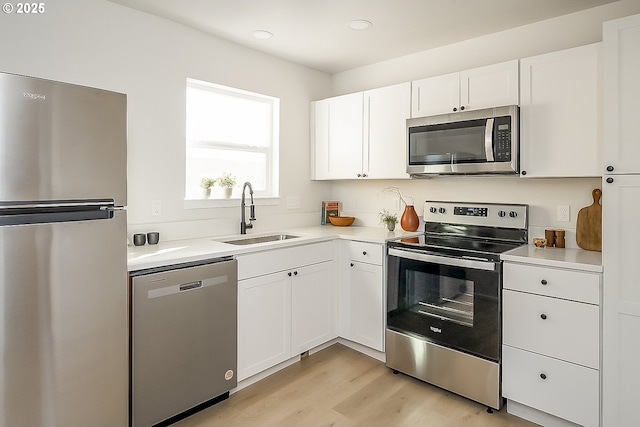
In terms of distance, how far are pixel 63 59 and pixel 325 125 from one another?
6.83ft

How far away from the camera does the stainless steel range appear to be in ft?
7.64

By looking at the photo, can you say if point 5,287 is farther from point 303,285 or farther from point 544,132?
point 544,132

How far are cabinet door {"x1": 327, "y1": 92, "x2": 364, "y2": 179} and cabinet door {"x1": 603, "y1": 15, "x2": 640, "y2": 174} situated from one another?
179 centimetres

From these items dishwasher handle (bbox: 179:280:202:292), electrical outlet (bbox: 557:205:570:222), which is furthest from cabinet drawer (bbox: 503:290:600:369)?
dishwasher handle (bbox: 179:280:202:292)

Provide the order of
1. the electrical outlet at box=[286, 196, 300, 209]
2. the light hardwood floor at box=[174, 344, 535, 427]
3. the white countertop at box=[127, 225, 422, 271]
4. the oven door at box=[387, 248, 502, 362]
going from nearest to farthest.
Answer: the white countertop at box=[127, 225, 422, 271], the light hardwood floor at box=[174, 344, 535, 427], the oven door at box=[387, 248, 502, 362], the electrical outlet at box=[286, 196, 300, 209]

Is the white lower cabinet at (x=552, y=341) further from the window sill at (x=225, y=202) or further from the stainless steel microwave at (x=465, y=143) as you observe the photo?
the window sill at (x=225, y=202)

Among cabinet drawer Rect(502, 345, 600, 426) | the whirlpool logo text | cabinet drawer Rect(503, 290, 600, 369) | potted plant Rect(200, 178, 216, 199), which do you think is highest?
the whirlpool logo text

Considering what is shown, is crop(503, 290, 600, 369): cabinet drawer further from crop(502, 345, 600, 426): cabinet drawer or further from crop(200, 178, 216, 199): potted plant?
crop(200, 178, 216, 199): potted plant

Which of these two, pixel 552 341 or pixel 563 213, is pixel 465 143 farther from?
pixel 552 341

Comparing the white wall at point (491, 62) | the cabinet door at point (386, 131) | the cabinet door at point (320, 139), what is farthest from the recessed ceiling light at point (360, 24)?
the cabinet door at point (320, 139)

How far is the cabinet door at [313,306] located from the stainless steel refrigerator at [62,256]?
122cm

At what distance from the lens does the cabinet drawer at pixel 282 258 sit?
249 cm

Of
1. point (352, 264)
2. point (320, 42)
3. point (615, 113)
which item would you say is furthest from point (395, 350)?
point (320, 42)

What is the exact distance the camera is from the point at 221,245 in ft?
8.46
